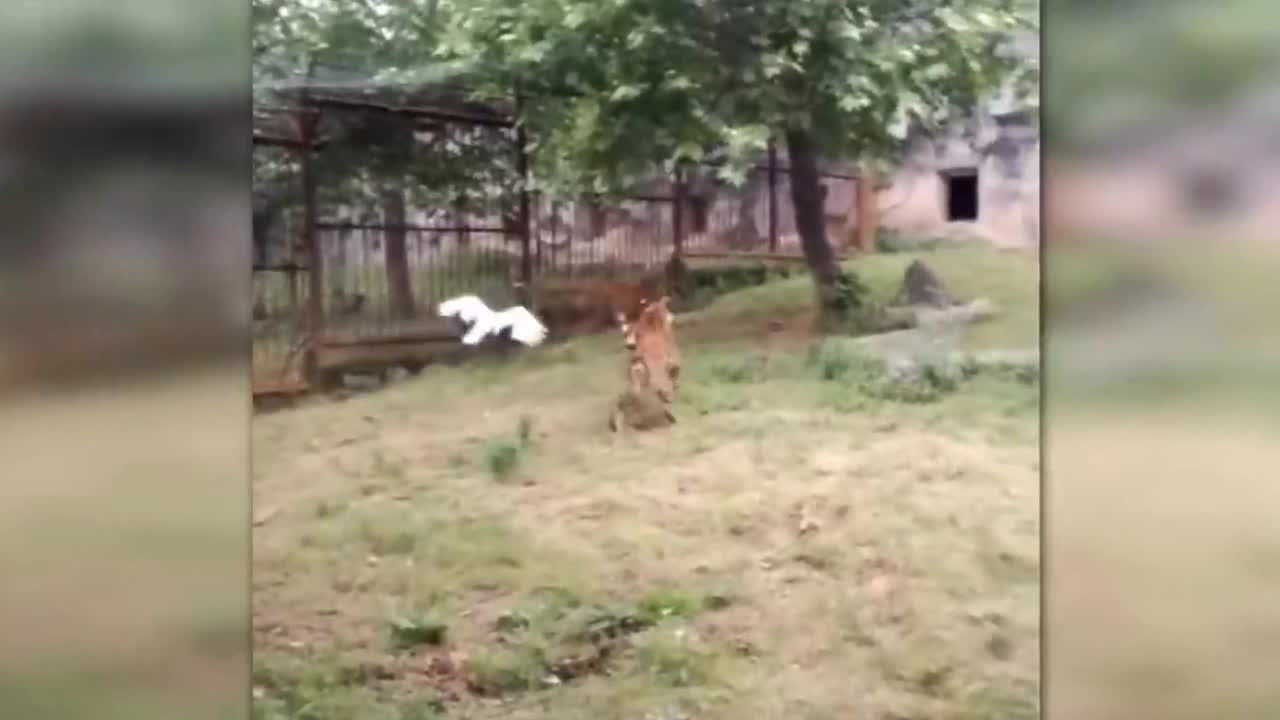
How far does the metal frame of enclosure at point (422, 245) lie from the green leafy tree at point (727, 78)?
0.04 meters

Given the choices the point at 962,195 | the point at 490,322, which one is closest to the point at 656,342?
the point at 490,322

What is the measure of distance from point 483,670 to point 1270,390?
3.67ft

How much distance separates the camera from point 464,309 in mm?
2084

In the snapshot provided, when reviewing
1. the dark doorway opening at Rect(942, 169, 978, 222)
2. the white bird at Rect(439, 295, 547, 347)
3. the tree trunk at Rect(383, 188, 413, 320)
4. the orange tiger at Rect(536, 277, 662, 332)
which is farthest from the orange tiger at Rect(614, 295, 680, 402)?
the dark doorway opening at Rect(942, 169, 978, 222)

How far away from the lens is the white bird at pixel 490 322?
2.08 metres

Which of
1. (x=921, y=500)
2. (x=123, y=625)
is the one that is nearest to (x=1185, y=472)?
(x=921, y=500)

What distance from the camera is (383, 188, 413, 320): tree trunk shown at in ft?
6.80

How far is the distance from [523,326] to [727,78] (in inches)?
17.4

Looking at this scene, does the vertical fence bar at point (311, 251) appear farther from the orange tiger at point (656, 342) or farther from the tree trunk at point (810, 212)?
the tree trunk at point (810, 212)

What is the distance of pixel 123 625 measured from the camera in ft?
6.83

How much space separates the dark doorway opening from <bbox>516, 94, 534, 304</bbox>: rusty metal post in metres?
0.57

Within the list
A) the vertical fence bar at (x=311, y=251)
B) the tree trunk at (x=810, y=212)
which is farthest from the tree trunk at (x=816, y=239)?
the vertical fence bar at (x=311, y=251)

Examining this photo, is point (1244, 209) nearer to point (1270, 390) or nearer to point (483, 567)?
point (1270, 390)

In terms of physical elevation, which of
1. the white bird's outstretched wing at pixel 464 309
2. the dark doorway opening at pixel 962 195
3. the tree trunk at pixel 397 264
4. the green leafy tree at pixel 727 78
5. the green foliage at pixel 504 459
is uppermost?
the green leafy tree at pixel 727 78
